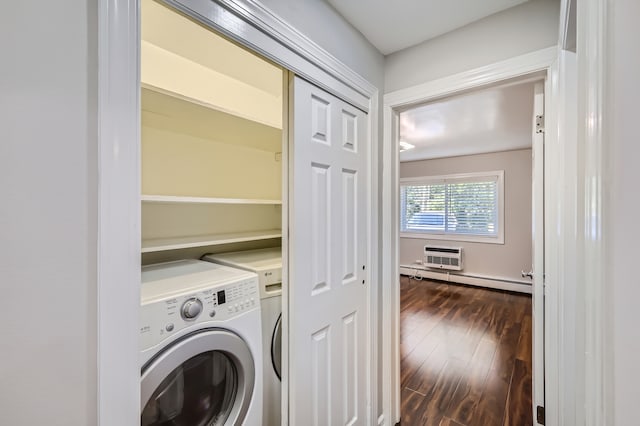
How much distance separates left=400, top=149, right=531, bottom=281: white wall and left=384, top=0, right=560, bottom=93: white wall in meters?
3.74

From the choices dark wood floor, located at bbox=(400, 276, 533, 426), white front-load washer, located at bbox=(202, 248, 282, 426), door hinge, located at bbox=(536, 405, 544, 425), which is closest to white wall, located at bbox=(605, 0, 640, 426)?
white front-load washer, located at bbox=(202, 248, 282, 426)

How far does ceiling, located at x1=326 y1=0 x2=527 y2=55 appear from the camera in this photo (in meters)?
1.24

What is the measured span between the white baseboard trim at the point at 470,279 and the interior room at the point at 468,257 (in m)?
0.02

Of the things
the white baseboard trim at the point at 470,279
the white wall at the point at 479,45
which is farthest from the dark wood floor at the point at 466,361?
the white wall at the point at 479,45

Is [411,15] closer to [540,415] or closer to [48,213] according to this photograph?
[48,213]

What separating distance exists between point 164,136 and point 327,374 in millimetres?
1555

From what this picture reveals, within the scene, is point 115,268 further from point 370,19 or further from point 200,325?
point 370,19

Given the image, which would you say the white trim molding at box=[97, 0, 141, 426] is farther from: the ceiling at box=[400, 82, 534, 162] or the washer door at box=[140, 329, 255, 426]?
the ceiling at box=[400, 82, 534, 162]

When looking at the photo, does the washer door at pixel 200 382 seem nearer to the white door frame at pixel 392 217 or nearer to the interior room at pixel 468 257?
the white door frame at pixel 392 217

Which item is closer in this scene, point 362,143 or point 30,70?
point 30,70

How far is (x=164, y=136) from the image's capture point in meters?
1.49

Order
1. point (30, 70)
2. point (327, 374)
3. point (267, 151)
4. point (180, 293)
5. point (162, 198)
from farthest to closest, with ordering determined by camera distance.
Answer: point (267, 151) → point (327, 374) → point (162, 198) → point (180, 293) → point (30, 70)

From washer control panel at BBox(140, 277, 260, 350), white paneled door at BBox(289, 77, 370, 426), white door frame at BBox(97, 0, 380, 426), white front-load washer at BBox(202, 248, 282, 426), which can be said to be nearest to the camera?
white door frame at BBox(97, 0, 380, 426)

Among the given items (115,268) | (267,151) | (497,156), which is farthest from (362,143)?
(497,156)
